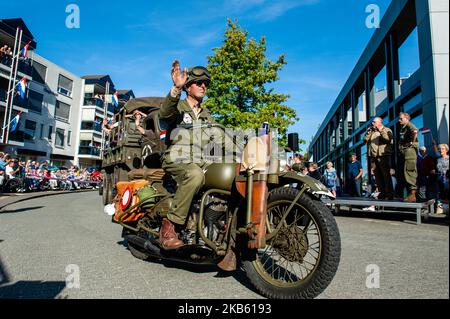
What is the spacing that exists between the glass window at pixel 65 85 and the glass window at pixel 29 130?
8451 millimetres

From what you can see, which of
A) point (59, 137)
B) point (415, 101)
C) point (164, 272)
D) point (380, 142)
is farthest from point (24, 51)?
point (415, 101)

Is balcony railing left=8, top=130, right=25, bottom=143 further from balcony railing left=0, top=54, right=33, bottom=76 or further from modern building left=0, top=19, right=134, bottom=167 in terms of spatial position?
balcony railing left=0, top=54, right=33, bottom=76

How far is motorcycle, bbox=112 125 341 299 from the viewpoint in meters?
2.49

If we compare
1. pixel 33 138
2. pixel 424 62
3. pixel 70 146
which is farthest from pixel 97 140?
pixel 424 62

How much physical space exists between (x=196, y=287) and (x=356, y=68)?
20.8m

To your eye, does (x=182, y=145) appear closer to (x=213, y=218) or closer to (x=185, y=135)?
(x=185, y=135)

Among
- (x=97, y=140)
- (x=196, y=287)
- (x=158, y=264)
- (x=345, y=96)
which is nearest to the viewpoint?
(x=196, y=287)

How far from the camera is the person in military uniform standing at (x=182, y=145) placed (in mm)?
3156

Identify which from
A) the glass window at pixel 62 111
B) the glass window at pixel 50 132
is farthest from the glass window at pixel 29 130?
the glass window at pixel 62 111

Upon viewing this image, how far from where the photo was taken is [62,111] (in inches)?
1784

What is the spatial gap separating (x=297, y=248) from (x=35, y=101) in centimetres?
4467

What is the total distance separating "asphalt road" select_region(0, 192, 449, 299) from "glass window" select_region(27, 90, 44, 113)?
39207 millimetres

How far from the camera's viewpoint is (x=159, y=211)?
145 inches
